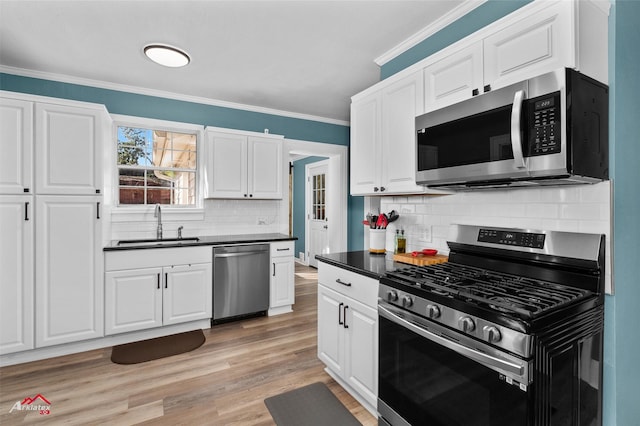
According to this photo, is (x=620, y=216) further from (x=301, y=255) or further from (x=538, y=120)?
(x=301, y=255)

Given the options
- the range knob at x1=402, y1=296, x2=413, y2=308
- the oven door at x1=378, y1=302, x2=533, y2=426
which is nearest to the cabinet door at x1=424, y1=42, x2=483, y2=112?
the range knob at x1=402, y1=296, x2=413, y2=308

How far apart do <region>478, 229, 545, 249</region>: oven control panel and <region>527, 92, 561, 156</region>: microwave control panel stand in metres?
0.53

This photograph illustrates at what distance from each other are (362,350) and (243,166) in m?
2.79

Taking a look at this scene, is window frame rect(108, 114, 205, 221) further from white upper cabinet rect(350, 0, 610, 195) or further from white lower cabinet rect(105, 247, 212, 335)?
white upper cabinet rect(350, 0, 610, 195)

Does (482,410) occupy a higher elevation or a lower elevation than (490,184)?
lower

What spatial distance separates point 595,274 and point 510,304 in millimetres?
580

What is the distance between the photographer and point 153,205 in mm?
3830

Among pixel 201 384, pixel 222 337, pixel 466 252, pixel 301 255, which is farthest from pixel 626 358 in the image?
pixel 301 255

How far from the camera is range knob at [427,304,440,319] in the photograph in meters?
1.44

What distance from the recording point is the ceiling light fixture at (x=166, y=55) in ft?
8.95

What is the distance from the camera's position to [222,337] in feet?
10.7

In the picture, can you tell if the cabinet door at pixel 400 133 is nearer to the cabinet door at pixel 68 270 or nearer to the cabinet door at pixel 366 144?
the cabinet door at pixel 366 144

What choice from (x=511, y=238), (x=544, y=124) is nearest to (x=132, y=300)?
(x=511, y=238)

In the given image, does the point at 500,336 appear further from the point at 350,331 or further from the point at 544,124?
the point at 350,331
